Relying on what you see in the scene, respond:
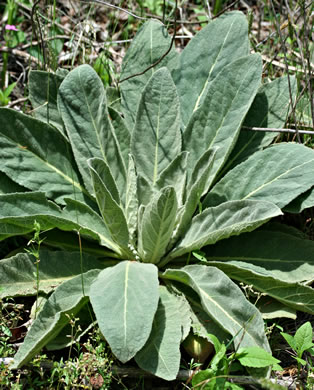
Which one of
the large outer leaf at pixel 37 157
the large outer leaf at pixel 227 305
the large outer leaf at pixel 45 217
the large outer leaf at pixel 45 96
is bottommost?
the large outer leaf at pixel 227 305

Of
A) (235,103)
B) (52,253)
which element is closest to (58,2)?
(235,103)

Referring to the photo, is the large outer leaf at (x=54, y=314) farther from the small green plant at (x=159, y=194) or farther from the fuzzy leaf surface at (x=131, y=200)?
the fuzzy leaf surface at (x=131, y=200)

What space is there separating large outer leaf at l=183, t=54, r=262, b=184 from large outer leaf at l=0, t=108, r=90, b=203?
1.94 feet

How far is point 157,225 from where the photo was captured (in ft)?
7.25

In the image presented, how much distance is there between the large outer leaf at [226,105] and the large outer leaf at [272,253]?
340 mm

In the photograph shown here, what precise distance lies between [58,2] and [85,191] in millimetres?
2114

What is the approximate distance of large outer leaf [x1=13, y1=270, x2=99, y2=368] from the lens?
1.94 meters

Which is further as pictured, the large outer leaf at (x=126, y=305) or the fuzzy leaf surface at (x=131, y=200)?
the fuzzy leaf surface at (x=131, y=200)

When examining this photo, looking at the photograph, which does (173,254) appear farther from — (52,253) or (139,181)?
(52,253)

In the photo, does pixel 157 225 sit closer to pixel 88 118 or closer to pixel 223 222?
pixel 223 222

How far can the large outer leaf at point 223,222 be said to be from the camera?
2.19 metres

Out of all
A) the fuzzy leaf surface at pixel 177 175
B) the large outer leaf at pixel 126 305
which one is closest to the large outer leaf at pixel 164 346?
the large outer leaf at pixel 126 305

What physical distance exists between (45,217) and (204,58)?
120 cm

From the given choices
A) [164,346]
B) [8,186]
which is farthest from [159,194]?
[8,186]
